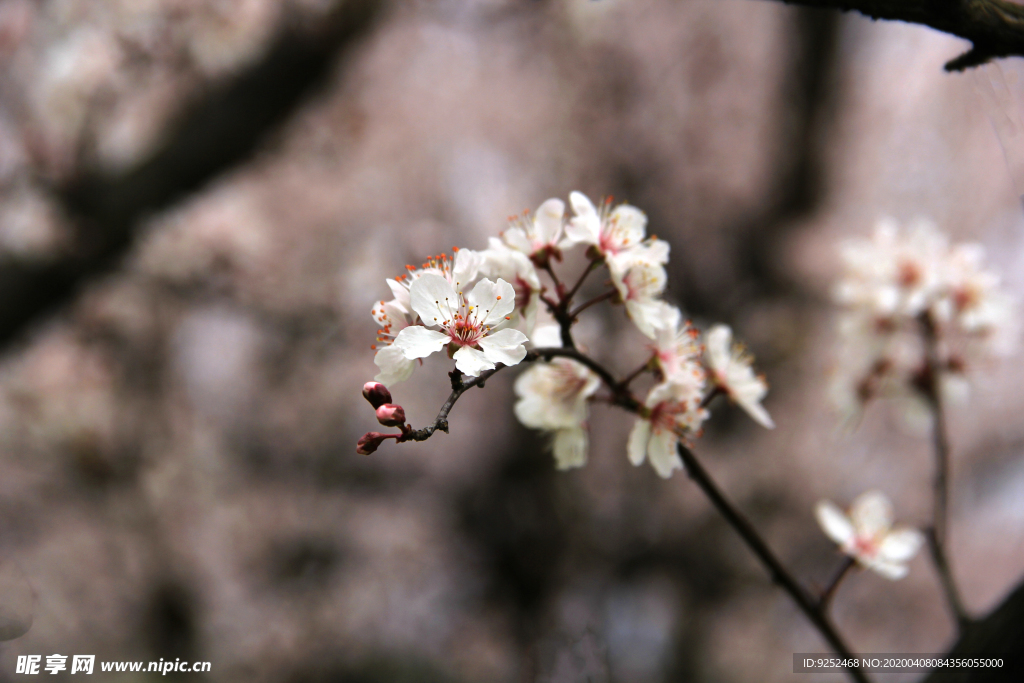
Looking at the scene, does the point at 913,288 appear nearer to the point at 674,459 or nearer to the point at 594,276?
the point at 674,459

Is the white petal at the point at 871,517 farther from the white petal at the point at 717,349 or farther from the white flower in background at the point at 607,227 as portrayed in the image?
the white flower in background at the point at 607,227

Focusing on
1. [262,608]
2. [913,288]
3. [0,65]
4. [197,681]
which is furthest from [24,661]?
[913,288]

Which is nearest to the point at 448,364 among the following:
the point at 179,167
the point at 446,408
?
the point at 179,167

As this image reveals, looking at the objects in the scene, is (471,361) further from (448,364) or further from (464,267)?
(448,364)

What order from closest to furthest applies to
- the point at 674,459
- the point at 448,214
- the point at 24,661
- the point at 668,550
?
the point at 674,459 → the point at 24,661 → the point at 668,550 → the point at 448,214

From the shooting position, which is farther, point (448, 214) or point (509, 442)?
point (448, 214)

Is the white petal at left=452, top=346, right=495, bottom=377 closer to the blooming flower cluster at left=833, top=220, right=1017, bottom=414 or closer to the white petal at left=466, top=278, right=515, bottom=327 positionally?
the white petal at left=466, top=278, right=515, bottom=327
